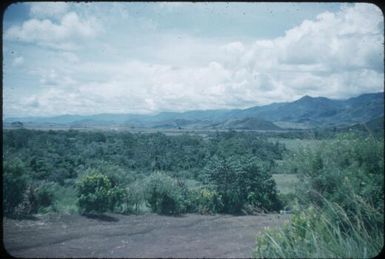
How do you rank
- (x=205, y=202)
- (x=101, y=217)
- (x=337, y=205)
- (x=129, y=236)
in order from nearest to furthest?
(x=337, y=205) < (x=129, y=236) < (x=101, y=217) < (x=205, y=202)

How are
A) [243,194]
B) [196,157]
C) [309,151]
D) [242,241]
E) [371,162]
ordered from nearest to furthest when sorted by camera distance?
[371,162], [309,151], [242,241], [243,194], [196,157]

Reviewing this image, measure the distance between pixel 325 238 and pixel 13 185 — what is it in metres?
8.36

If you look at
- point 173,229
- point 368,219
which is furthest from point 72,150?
point 368,219

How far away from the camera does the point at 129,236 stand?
8.39 metres

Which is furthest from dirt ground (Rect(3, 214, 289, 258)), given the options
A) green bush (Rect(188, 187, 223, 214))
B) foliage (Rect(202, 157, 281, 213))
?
foliage (Rect(202, 157, 281, 213))

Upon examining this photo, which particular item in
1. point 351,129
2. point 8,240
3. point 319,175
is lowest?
point 8,240

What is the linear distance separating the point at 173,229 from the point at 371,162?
18.9 ft

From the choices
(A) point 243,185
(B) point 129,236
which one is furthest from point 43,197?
(A) point 243,185

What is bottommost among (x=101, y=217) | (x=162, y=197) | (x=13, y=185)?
(x=101, y=217)

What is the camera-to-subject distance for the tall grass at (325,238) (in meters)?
3.93

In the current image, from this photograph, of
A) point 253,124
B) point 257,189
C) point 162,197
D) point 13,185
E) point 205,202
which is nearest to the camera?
point 13,185

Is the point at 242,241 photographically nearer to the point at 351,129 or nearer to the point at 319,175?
the point at 319,175

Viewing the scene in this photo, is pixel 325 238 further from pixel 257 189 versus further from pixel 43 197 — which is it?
pixel 257 189

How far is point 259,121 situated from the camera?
64062 mm
